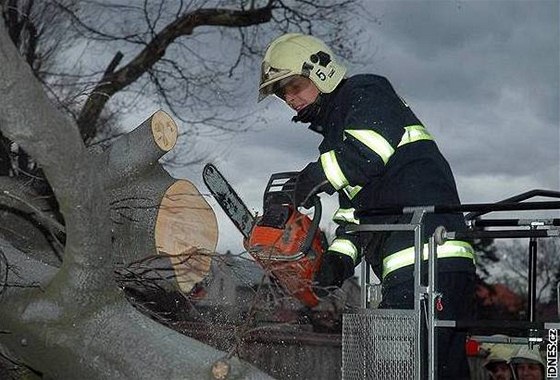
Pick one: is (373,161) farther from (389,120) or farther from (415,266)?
(415,266)

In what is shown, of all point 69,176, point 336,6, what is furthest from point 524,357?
point 336,6

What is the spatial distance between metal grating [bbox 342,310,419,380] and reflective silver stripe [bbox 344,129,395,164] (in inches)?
26.5

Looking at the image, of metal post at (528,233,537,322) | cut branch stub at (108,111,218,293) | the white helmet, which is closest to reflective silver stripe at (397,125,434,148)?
the white helmet

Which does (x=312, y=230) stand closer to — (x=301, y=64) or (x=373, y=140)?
(x=373, y=140)

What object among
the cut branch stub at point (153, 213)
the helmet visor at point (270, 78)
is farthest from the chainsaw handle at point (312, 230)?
the helmet visor at point (270, 78)

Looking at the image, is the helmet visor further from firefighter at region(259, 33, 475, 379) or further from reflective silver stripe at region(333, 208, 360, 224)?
reflective silver stripe at region(333, 208, 360, 224)

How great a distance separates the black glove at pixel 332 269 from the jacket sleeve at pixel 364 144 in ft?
1.38

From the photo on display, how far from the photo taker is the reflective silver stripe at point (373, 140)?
3.69 m

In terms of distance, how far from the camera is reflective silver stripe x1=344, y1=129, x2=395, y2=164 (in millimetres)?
3693

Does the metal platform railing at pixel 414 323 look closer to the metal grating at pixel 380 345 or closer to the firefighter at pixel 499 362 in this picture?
the metal grating at pixel 380 345

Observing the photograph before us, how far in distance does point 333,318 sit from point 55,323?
477 cm

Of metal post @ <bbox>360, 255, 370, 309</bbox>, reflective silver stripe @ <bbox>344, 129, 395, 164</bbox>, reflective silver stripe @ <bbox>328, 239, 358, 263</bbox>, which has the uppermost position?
reflective silver stripe @ <bbox>344, 129, 395, 164</bbox>

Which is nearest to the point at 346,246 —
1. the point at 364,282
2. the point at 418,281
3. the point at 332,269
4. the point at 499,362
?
the point at 332,269

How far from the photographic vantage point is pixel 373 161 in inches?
146
